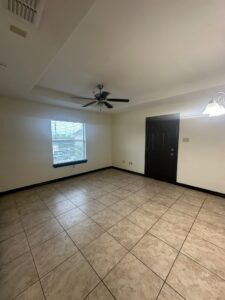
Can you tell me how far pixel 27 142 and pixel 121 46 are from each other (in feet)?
10.8

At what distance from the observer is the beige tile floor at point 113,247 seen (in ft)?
4.25

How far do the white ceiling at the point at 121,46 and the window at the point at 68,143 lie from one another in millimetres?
1561

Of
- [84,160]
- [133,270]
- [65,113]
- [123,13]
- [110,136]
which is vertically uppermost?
[123,13]

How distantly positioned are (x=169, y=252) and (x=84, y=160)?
3.76m

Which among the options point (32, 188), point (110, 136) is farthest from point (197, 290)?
point (110, 136)

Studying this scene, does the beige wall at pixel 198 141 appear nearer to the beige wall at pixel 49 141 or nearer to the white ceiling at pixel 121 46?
the beige wall at pixel 49 141

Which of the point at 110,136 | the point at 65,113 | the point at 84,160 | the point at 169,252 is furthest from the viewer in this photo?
the point at 110,136

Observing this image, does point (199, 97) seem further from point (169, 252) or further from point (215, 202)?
point (169, 252)

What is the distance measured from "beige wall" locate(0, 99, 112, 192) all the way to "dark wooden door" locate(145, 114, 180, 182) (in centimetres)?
250

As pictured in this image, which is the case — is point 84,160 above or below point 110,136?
below

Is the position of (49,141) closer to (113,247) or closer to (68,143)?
(68,143)

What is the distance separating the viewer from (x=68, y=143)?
175 inches

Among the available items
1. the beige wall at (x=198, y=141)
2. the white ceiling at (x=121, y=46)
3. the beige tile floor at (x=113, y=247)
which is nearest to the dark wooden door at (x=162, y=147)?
the beige wall at (x=198, y=141)

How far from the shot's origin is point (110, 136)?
19.0 ft
